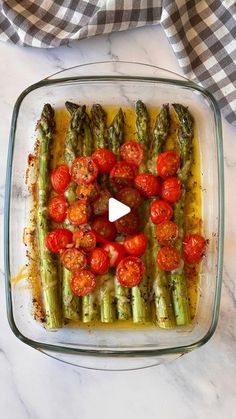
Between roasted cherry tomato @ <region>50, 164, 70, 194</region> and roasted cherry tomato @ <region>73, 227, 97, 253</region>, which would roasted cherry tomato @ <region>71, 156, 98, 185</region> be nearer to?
roasted cherry tomato @ <region>50, 164, 70, 194</region>

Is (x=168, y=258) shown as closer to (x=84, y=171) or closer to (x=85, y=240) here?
(x=85, y=240)

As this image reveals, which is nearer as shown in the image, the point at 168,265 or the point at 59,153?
the point at 168,265

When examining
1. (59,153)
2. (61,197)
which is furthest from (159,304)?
(59,153)

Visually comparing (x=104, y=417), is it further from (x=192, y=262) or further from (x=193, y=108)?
(x=193, y=108)

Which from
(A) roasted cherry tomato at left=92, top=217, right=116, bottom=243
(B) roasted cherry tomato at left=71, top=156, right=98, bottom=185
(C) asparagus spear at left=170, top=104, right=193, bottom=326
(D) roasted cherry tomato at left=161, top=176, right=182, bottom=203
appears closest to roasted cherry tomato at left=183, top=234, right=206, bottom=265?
(C) asparagus spear at left=170, top=104, right=193, bottom=326

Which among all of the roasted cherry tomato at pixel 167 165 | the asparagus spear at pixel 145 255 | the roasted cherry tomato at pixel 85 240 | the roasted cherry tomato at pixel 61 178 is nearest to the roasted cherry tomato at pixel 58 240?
the roasted cherry tomato at pixel 85 240
